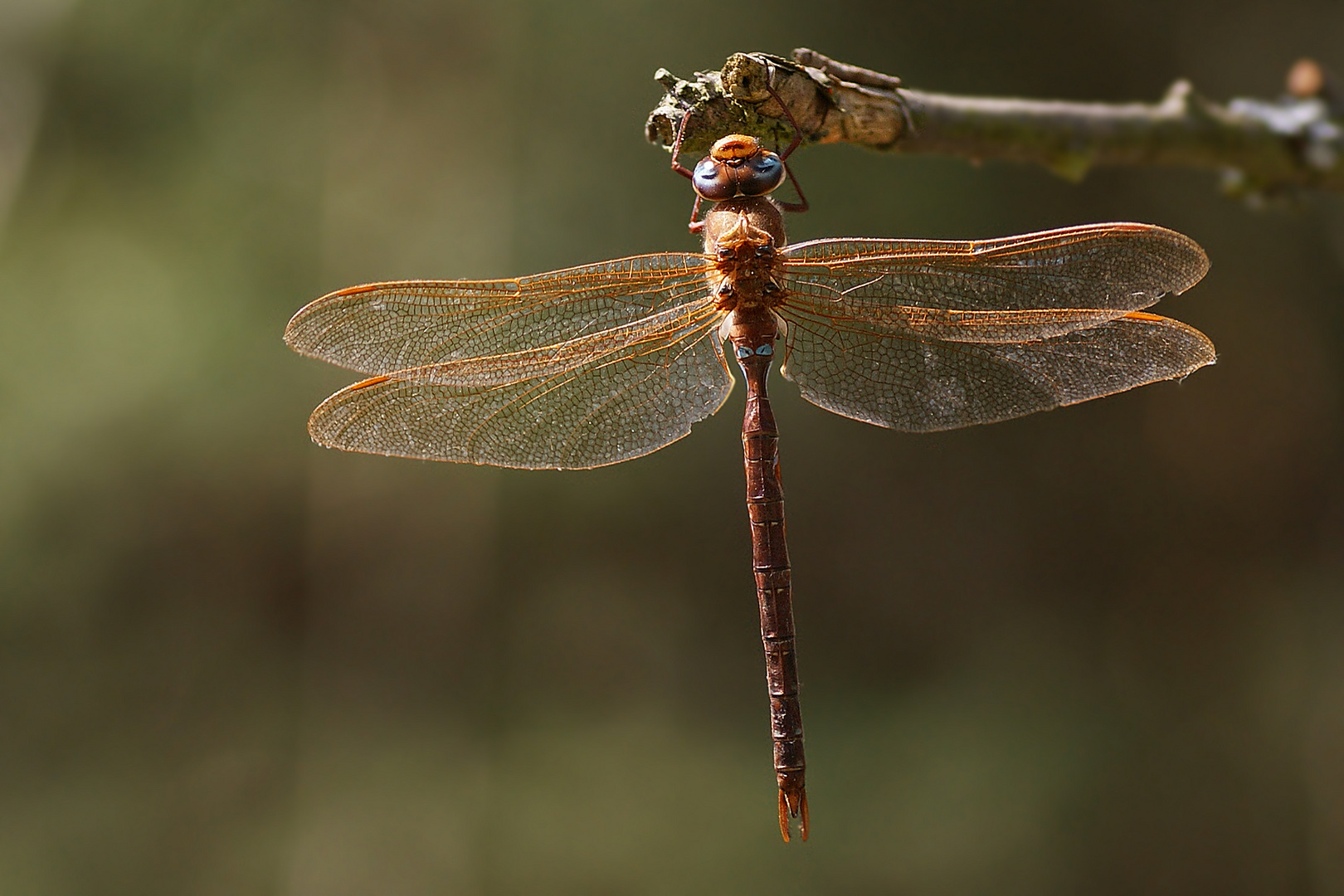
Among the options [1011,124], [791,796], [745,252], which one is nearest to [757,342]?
[745,252]

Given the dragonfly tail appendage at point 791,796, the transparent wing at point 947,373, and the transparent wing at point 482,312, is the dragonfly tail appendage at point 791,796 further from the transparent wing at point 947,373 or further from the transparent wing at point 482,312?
the transparent wing at point 482,312

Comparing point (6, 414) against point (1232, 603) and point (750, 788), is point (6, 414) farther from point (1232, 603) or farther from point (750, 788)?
point (1232, 603)

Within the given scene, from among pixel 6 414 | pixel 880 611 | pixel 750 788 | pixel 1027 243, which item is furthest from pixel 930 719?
pixel 6 414

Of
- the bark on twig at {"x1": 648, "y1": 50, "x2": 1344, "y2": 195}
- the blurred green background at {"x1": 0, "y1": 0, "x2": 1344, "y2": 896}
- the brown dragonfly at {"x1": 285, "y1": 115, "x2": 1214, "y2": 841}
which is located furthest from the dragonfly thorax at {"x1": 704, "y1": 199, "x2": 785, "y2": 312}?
the blurred green background at {"x1": 0, "y1": 0, "x2": 1344, "y2": 896}

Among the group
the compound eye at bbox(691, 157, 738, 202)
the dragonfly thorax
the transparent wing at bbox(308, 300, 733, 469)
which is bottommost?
the transparent wing at bbox(308, 300, 733, 469)

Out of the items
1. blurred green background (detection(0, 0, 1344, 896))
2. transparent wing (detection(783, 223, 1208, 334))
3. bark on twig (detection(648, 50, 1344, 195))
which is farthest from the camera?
blurred green background (detection(0, 0, 1344, 896))

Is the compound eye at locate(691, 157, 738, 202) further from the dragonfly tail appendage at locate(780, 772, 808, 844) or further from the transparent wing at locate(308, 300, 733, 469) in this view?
the dragonfly tail appendage at locate(780, 772, 808, 844)

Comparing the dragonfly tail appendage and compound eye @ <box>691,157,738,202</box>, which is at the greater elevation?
compound eye @ <box>691,157,738,202</box>
